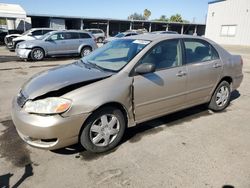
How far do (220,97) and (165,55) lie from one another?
182 centimetres

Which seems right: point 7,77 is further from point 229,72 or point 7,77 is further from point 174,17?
point 174,17

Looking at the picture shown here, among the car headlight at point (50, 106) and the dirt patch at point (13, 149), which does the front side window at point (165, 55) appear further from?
the dirt patch at point (13, 149)

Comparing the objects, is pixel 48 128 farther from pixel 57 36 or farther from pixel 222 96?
pixel 57 36

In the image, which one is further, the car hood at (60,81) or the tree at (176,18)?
the tree at (176,18)

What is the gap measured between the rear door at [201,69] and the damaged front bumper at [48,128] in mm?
2149

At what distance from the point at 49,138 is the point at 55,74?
43.8 inches

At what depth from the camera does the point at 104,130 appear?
3.38m

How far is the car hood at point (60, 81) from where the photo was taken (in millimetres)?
3111

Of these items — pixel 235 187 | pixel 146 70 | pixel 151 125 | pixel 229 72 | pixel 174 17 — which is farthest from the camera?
pixel 174 17

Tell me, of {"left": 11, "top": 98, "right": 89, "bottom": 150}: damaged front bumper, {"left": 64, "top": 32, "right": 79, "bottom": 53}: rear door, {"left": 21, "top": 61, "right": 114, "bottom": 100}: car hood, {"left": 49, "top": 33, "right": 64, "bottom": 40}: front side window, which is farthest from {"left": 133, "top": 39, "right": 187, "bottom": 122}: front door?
{"left": 49, "top": 33, "right": 64, "bottom": 40}: front side window

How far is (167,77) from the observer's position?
3.89 meters

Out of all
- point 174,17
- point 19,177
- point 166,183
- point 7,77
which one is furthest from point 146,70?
point 174,17

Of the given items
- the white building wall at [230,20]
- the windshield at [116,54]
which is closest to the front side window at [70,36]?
the windshield at [116,54]

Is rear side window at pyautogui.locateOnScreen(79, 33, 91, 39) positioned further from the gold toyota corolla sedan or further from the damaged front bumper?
the damaged front bumper
